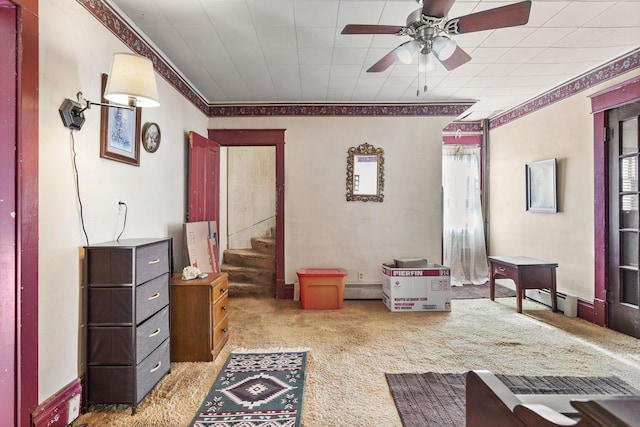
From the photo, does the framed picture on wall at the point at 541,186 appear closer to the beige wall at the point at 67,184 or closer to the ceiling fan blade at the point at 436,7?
→ the ceiling fan blade at the point at 436,7

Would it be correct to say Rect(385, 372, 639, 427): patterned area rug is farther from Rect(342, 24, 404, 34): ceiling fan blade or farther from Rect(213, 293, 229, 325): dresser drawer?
Rect(342, 24, 404, 34): ceiling fan blade

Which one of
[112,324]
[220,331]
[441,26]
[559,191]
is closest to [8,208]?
[112,324]

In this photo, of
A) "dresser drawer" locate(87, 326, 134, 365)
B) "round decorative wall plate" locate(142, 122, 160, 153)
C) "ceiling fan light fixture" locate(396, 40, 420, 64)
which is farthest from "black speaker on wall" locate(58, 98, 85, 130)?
"ceiling fan light fixture" locate(396, 40, 420, 64)

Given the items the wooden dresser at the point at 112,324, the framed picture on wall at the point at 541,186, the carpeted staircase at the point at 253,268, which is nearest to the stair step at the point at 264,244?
the carpeted staircase at the point at 253,268

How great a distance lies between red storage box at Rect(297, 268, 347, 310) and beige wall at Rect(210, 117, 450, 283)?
1.60 feet

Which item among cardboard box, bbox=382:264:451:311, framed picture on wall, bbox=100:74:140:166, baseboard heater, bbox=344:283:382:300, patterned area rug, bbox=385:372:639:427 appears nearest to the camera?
patterned area rug, bbox=385:372:639:427

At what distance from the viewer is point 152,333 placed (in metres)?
2.29

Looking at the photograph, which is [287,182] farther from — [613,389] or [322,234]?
[613,389]

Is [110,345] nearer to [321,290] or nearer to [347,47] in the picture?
[321,290]

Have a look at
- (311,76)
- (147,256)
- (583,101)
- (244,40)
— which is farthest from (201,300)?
(583,101)

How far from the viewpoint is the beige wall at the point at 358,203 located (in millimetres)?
4766

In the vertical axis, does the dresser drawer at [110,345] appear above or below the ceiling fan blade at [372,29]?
below

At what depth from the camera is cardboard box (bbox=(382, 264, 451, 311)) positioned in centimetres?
416

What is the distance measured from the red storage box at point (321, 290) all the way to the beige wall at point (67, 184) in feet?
7.30
